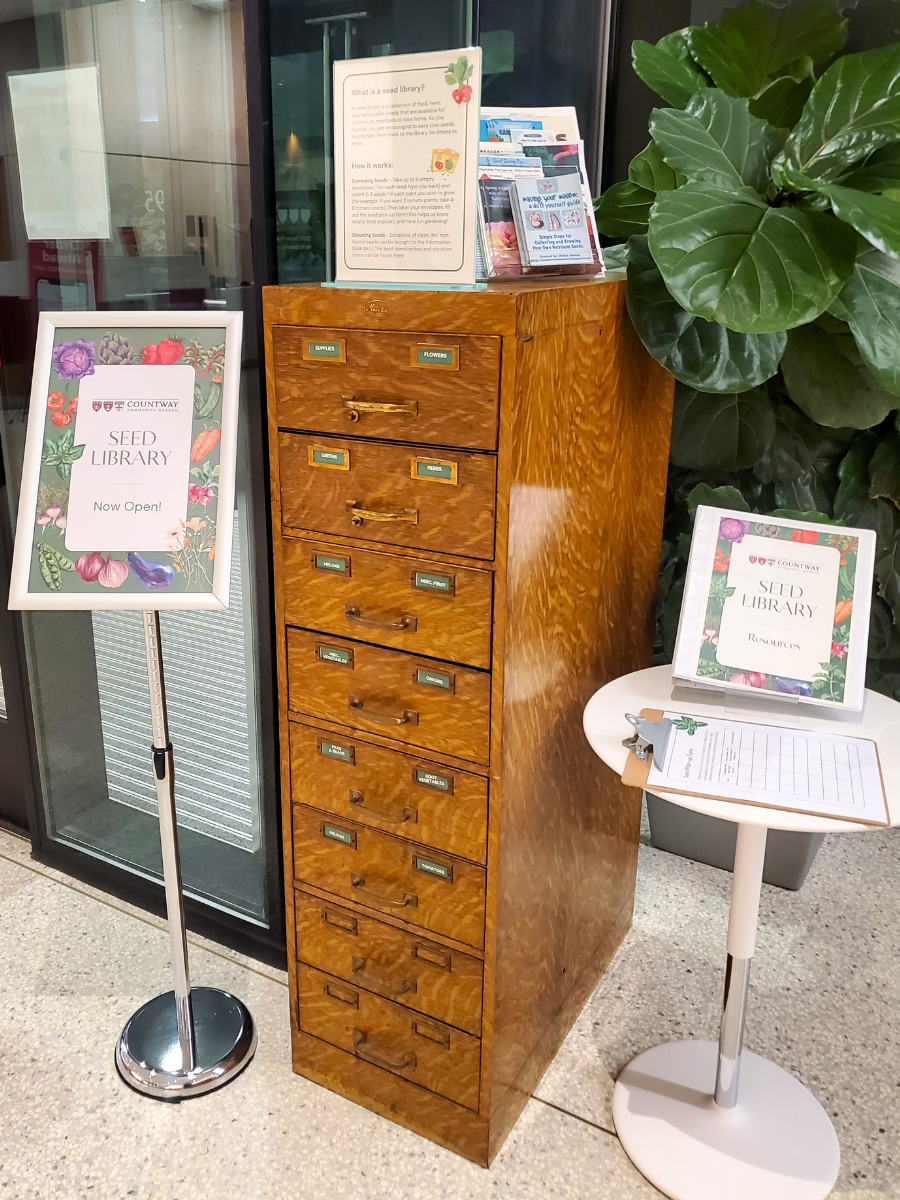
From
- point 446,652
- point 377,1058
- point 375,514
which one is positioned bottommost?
point 377,1058

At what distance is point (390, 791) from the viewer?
151cm

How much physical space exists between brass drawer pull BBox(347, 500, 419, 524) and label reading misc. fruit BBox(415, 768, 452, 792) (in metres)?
0.37

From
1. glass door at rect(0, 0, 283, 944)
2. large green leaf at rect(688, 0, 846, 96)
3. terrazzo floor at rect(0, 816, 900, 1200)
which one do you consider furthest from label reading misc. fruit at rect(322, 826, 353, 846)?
large green leaf at rect(688, 0, 846, 96)

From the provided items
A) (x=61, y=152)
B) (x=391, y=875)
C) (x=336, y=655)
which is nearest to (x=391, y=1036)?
(x=391, y=875)

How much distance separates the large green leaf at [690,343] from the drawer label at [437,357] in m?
0.41

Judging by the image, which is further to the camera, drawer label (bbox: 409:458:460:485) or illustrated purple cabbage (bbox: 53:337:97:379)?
illustrated purple cabbage (bbox: 53:337:97:379)

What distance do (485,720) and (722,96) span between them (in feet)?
3.24

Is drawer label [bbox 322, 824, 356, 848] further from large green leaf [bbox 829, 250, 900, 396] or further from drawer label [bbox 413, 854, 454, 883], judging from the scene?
large green leaf [bbox 829, 250, 900, 396]

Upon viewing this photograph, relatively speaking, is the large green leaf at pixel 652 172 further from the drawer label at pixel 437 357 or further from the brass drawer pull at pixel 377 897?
the brass drawer pull at pixel 377 897

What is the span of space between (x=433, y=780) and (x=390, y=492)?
419 millimetres

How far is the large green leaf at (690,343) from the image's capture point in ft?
4.99

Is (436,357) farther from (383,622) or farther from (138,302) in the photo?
(138,302)

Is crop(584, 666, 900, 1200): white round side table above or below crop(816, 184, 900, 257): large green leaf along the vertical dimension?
below

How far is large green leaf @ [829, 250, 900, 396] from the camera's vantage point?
146cm
